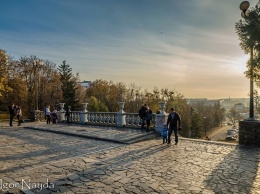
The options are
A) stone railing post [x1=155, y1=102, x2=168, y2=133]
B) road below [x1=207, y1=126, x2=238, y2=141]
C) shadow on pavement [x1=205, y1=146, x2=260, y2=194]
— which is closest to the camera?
shadow on pavement [x1=205, y1=146, x2=260, y2=194]

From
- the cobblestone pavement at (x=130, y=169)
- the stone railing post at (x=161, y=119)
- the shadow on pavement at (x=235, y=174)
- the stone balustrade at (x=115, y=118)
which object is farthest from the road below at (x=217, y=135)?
the cobblestone pavement at (x=130, y=169)

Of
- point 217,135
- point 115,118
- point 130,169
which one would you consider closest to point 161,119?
point 115,118

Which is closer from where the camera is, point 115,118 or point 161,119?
point 161,119

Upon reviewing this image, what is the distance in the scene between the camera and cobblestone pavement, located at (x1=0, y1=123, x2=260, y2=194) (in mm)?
5301

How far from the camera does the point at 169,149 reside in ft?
30.9

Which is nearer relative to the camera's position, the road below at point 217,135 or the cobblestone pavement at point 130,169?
the cobblestone pavement at point 130,169

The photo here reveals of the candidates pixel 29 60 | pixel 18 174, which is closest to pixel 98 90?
pixel 29 60

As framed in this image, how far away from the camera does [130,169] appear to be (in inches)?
263

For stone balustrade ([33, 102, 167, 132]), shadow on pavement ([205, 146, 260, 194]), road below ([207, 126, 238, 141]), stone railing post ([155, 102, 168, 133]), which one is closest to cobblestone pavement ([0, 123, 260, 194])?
shadow on pavement ([205, 146, 260, 194])

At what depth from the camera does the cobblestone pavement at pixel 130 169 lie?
209 inches

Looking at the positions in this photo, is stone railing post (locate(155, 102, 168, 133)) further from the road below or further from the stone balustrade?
the road below

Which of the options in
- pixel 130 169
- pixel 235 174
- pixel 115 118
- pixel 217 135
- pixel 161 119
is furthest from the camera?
pixel 217 135

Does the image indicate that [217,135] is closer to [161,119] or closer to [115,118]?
[115,118]

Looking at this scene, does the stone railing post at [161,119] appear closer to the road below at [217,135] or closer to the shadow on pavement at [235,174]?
the shadow on pavement at [235,174]
